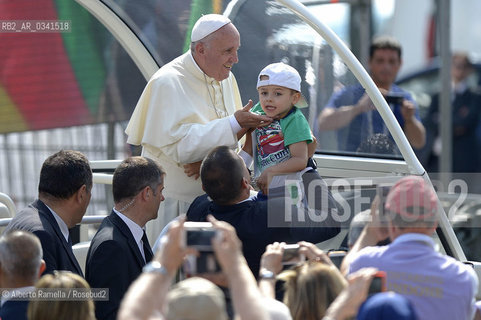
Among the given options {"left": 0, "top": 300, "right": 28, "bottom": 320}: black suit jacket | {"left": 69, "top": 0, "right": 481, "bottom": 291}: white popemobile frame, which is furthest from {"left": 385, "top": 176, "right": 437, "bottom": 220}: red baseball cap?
{"left": 0, "top": 300, "right": 28, "bottom": 320}: black suit jacket

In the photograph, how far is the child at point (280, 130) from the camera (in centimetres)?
484

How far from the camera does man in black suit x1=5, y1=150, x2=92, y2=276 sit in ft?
14.8

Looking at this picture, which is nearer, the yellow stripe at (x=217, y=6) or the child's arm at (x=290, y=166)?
the child's arm at (x=290, y=166)

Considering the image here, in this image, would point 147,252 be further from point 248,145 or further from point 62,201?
point 248,145

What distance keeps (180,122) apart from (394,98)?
228 centimetres

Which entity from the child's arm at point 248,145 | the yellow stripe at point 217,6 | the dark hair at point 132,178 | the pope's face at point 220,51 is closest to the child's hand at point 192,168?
the child's arm at point 248,145

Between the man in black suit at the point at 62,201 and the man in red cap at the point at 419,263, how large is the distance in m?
1.49

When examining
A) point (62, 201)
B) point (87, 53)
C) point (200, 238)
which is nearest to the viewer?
point (200, 238)

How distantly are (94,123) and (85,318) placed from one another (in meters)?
7.25

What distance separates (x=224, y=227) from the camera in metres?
3.04

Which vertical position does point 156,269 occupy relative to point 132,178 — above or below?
below

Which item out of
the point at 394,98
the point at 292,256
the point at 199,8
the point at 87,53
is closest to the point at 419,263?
the point at 292,256

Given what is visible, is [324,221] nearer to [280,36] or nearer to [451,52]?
[280,36]

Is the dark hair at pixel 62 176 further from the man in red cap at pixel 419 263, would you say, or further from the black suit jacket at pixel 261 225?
the man in red cap at pixel 419 263
